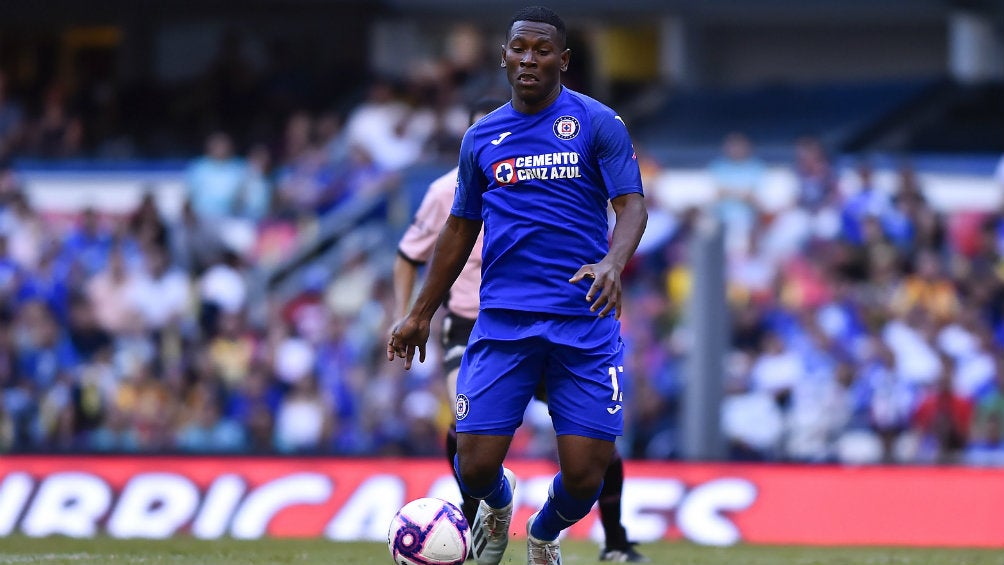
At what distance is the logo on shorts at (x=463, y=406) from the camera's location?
7105 mm

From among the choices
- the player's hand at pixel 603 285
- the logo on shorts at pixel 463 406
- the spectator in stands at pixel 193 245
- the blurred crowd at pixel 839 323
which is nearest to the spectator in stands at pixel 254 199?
the spectator in stands at pixel 193 245

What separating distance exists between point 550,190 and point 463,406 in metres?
0.95

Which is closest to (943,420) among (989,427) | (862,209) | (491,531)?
(989,427)

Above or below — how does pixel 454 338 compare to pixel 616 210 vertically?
below

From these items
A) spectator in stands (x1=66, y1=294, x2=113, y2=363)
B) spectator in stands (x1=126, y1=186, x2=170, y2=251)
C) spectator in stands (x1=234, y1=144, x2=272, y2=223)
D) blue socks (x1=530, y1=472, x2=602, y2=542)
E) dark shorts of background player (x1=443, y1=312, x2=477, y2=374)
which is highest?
dark shorts of background player (x1=443, y1=312, x2=477, y2=374)

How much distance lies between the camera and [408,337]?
287 inches

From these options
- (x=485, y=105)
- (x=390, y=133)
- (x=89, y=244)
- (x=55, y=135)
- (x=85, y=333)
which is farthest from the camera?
(x=55, y=135)

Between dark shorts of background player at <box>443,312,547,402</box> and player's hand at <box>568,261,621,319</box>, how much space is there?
6.73ft

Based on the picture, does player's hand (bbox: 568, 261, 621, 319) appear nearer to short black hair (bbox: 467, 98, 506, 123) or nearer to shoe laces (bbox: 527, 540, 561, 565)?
shoe laces (bbox: 527, 540, 561, 565)

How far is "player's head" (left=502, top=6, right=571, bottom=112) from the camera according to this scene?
6.95 meters

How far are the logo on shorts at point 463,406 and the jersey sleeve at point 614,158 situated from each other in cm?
102

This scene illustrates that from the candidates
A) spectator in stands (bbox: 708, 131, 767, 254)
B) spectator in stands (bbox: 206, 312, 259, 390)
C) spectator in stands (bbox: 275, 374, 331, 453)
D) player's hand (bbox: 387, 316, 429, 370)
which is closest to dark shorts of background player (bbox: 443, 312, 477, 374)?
player's hand (bbox: 387, 316, 429, 370)

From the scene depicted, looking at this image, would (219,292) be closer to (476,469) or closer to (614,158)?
(476,469)

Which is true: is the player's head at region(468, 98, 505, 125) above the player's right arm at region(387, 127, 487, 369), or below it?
above
